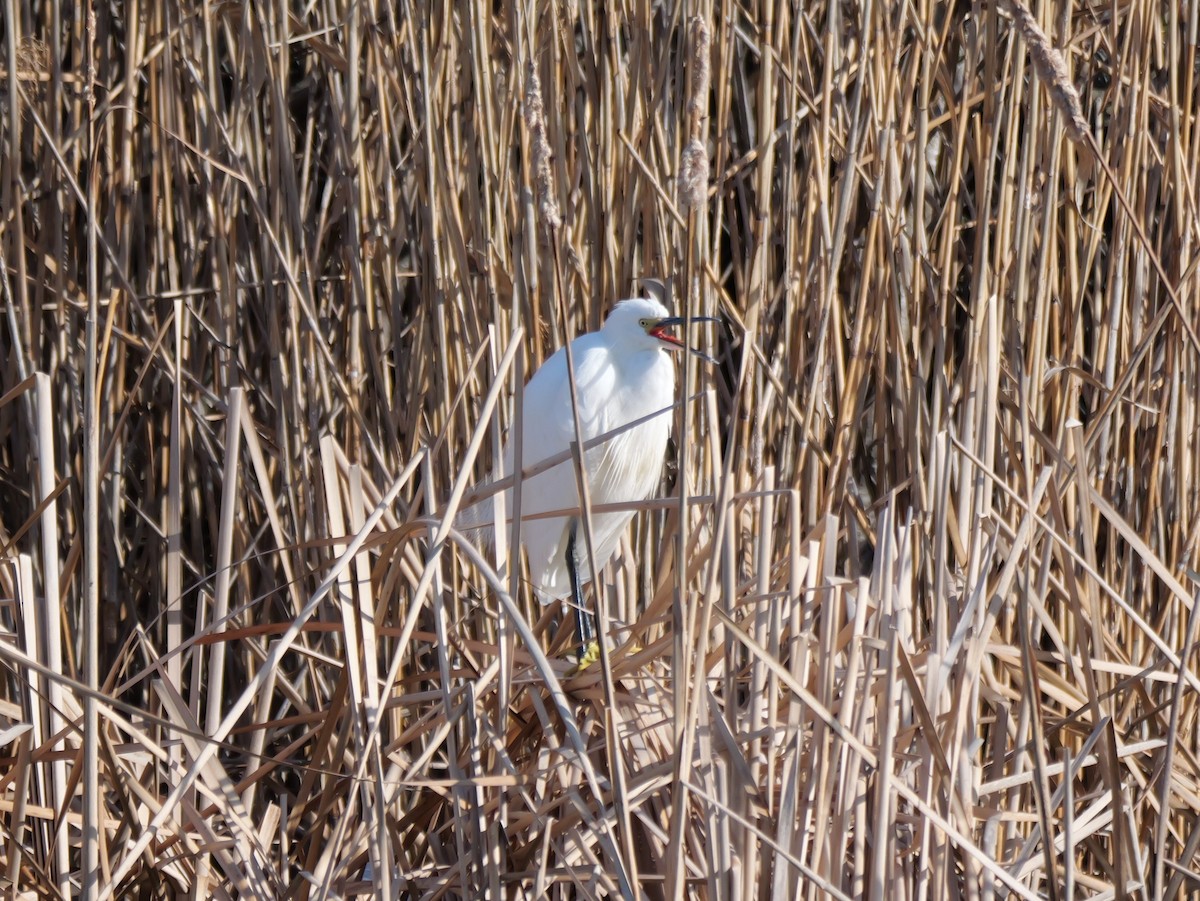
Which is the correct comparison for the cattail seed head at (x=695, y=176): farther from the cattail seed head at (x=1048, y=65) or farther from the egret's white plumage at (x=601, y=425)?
the egret's white plumage at (x=601, y=425)

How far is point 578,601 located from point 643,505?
722 millimetres

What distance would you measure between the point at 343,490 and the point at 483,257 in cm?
35

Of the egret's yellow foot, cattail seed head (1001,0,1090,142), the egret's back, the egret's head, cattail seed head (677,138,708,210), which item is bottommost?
the egret's yellow foot

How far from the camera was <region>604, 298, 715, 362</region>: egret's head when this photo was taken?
1.67 meters

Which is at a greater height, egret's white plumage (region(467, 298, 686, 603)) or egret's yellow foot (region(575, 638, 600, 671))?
egret's white plumage (region(467, 298, 686, 603))

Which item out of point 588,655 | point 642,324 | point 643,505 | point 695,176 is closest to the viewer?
point 695,176

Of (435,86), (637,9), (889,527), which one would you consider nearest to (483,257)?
(435,86)

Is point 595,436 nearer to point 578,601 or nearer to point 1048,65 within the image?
point 578,601

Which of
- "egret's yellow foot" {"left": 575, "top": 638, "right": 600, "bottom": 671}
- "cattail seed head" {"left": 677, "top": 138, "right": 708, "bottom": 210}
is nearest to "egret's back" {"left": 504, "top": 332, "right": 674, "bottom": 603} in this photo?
"egret's yellow foot" {"left": 575, "top": 638, "right": 600, "bottom": 671}

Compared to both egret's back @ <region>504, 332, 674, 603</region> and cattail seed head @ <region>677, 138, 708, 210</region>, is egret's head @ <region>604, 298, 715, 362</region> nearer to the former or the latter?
egret's back @ <region>504, 332, 674, 603</region>

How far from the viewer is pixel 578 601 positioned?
1.74 m

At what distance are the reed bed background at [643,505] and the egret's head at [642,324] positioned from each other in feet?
0.13

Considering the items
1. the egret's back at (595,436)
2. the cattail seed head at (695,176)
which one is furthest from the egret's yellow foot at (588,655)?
the cattail seed head at (695,176)

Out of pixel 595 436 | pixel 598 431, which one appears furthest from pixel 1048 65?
pixel 598 431
